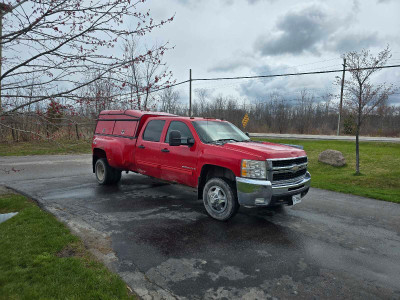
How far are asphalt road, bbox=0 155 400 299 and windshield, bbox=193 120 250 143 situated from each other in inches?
61.3

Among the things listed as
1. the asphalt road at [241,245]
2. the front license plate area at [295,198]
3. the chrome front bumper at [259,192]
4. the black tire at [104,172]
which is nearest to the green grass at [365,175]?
the asphalt road at [241,245]

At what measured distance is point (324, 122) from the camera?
51562 mm

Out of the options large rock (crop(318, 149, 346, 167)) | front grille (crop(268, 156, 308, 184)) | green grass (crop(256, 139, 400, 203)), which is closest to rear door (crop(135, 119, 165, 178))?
front grille (crop(268, 156, 308, 184))

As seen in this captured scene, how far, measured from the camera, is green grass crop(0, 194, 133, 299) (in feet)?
9.04

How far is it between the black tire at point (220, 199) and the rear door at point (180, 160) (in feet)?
1.37

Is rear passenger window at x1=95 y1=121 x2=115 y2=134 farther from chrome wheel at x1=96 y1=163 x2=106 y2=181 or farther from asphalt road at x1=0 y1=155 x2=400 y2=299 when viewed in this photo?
asphalt road at x1=0 y1=155 x2=400 y2=299

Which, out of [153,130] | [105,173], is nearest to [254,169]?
[153,130]

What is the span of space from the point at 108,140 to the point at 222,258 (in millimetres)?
5080

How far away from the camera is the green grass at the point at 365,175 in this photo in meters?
7.82

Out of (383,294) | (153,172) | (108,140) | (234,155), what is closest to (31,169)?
(108,140)

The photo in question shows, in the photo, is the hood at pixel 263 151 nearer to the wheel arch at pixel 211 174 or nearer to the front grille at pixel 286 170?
the front grille at pixel 286 170

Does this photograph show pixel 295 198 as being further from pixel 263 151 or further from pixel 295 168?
pixel 263 151

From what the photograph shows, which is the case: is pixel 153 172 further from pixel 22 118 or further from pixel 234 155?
pixel 22 118

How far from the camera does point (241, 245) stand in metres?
4.07
